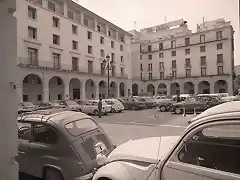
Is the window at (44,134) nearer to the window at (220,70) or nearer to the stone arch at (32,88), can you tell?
the stone arch at (32,88)

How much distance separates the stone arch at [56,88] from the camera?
34384mm

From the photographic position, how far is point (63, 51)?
3559 cm

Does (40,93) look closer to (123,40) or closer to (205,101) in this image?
(205,101)

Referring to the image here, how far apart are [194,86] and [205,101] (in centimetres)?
3350

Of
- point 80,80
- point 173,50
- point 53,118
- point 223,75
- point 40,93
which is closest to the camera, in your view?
point 53,118

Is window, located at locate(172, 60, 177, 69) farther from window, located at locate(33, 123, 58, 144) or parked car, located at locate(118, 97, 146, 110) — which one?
window, located at locate(33, 123, 58, 144)

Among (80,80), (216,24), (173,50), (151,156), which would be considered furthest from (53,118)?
(216,24)

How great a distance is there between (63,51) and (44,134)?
3258 cm

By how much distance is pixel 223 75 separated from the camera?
4903cm

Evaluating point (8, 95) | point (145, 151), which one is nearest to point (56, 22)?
point (8, 95)

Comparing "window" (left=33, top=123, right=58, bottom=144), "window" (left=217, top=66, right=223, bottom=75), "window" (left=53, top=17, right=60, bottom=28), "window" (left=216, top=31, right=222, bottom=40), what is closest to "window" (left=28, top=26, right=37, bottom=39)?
"window" (left=53, top=17, right=60, bottom=28)

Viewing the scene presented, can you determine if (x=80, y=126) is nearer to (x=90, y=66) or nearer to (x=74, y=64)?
(x=74, y=64)

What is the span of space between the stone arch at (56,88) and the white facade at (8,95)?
103ft

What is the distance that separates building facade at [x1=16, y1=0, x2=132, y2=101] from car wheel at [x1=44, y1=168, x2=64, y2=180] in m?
19.9
